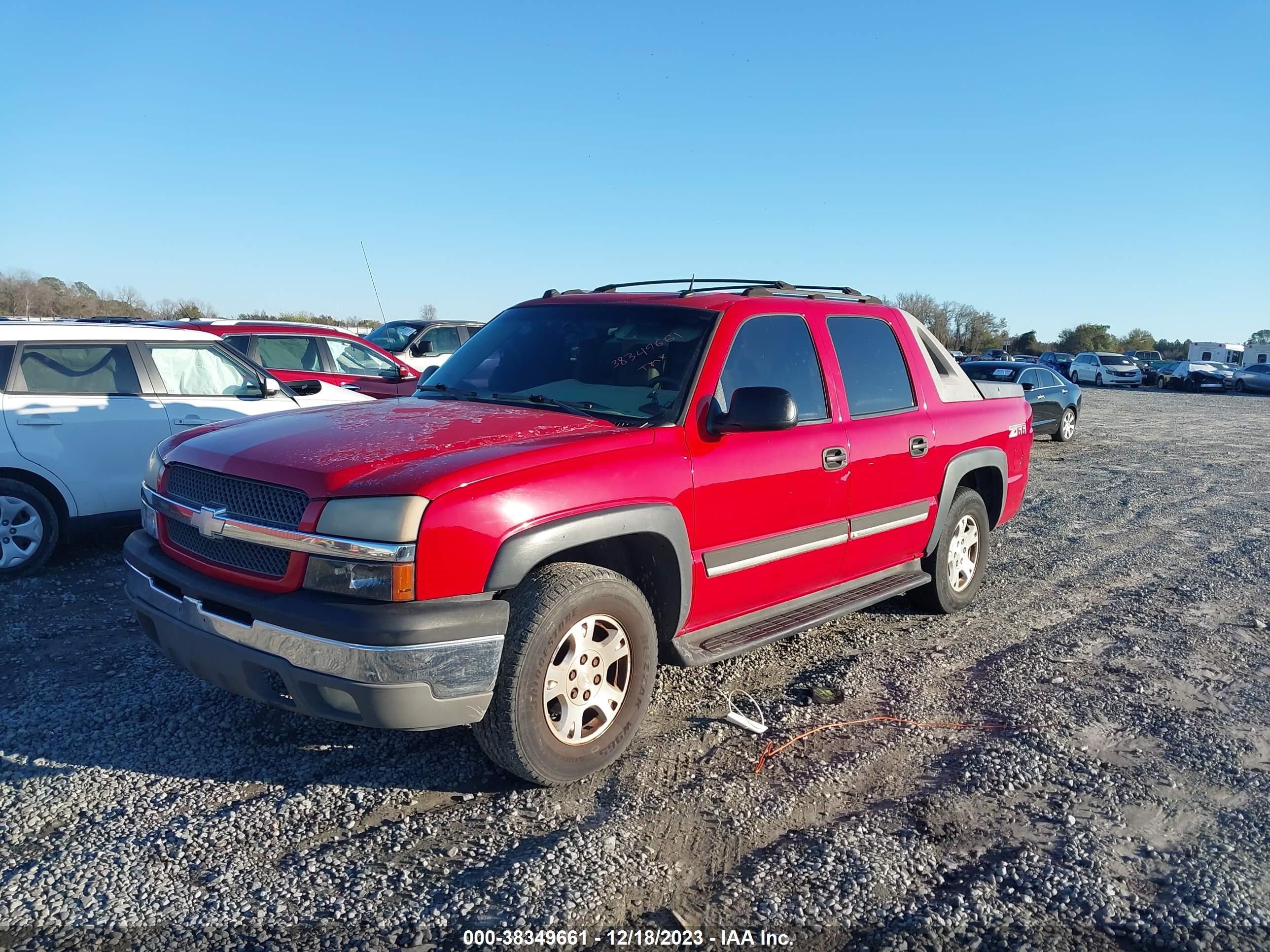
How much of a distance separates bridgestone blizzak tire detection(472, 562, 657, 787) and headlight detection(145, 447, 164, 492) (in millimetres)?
1667

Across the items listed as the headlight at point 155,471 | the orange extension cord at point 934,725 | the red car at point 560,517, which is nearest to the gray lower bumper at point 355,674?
the red car at point 560,517

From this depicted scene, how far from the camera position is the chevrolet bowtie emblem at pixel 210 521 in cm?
335

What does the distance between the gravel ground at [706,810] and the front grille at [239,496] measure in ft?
3.38

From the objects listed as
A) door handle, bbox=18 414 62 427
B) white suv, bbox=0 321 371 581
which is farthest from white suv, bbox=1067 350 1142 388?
door handle, bbox=18 414 62 427

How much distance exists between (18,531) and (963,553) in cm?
608

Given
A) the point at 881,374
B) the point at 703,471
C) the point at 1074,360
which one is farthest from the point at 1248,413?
the point at 703,471

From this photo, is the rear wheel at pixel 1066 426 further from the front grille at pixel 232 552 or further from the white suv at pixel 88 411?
the front grille at pixel 232 552

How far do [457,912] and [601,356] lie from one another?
8.17 feet

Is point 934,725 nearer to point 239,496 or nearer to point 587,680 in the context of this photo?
point 587,680

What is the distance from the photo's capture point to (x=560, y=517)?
3311 mm

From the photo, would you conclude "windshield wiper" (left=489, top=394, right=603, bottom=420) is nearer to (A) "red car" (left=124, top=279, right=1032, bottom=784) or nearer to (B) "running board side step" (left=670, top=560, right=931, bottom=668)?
(A) "red car" (left=124, top=279, right=1032, bottom=784)

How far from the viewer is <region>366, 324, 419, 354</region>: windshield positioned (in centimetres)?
1661

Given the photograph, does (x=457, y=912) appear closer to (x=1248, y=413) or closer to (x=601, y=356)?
(x=601, y=356)

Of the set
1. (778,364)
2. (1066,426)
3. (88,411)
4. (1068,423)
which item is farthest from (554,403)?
(1068,423)
